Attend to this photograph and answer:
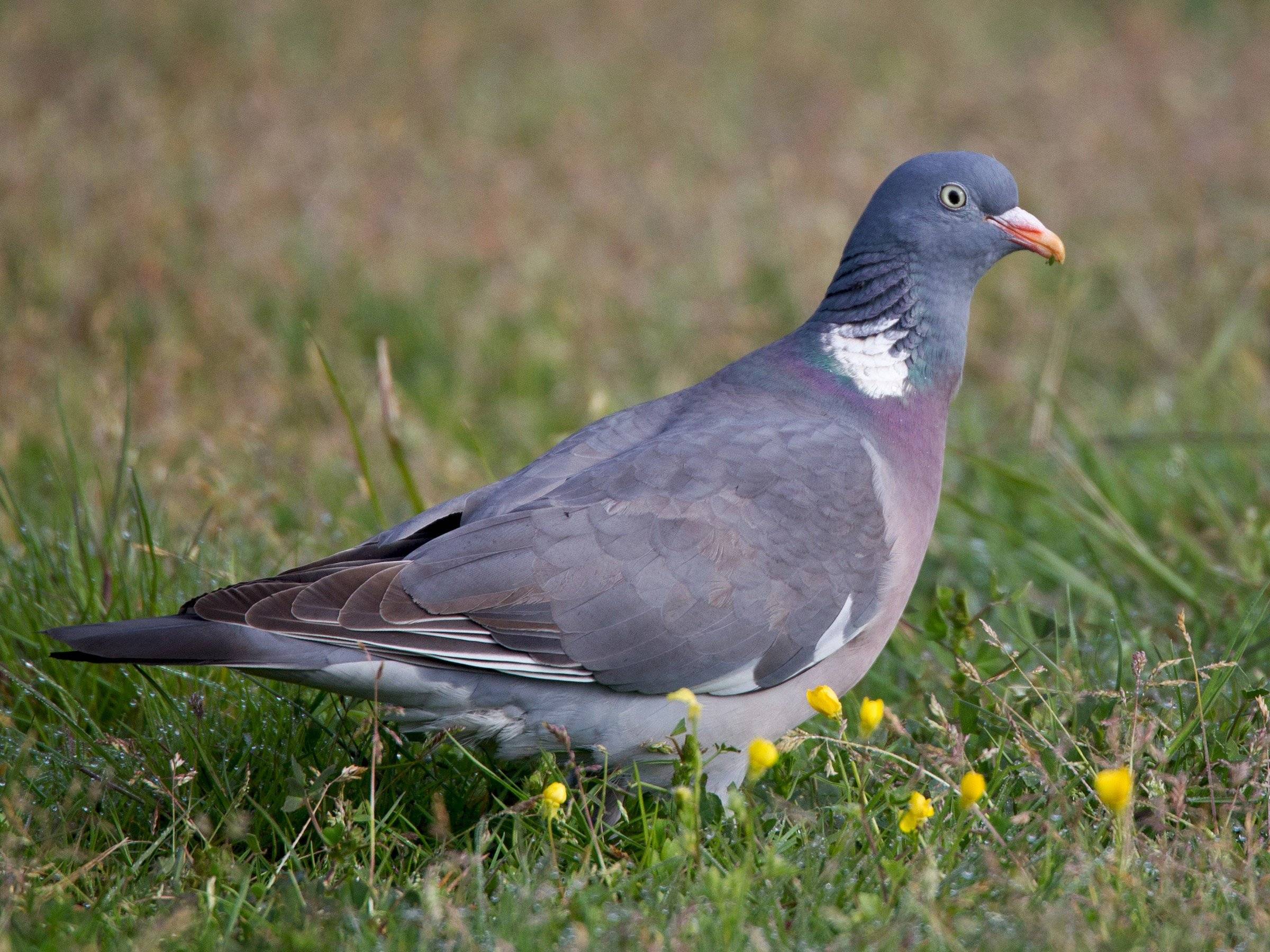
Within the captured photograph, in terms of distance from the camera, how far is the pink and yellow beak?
10.9 feet

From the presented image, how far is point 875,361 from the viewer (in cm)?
323

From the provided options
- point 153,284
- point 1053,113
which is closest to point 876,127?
point 1053,113

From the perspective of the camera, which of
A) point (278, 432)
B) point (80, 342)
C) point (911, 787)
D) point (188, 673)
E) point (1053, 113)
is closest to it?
point (911, 787)

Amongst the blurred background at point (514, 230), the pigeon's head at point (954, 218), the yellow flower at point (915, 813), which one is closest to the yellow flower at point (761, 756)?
the yellow flower at point (915, 813)

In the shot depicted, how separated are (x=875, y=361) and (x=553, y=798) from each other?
134 cm

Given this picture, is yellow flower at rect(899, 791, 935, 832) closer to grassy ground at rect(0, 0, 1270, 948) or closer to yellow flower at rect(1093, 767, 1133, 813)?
grassy ground at rect(0, 0, 1270, 948)

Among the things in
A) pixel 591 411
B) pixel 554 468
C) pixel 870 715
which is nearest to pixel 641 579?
pixel 554 468

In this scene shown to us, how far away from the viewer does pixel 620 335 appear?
20.0 ft

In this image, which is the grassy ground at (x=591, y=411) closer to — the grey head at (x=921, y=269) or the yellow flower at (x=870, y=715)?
the yellow flower at (x=870, y=715)

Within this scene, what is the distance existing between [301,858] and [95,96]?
5736 millimetres

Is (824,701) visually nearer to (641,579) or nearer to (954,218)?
(641,579)

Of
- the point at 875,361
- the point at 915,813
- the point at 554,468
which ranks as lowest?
the point at 915,813

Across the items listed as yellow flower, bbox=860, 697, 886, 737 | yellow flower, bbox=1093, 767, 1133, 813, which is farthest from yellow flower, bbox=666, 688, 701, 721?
yellow flower, bbox=1093, 767, 1133, 813

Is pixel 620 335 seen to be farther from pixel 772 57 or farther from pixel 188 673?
pixel 772 57
